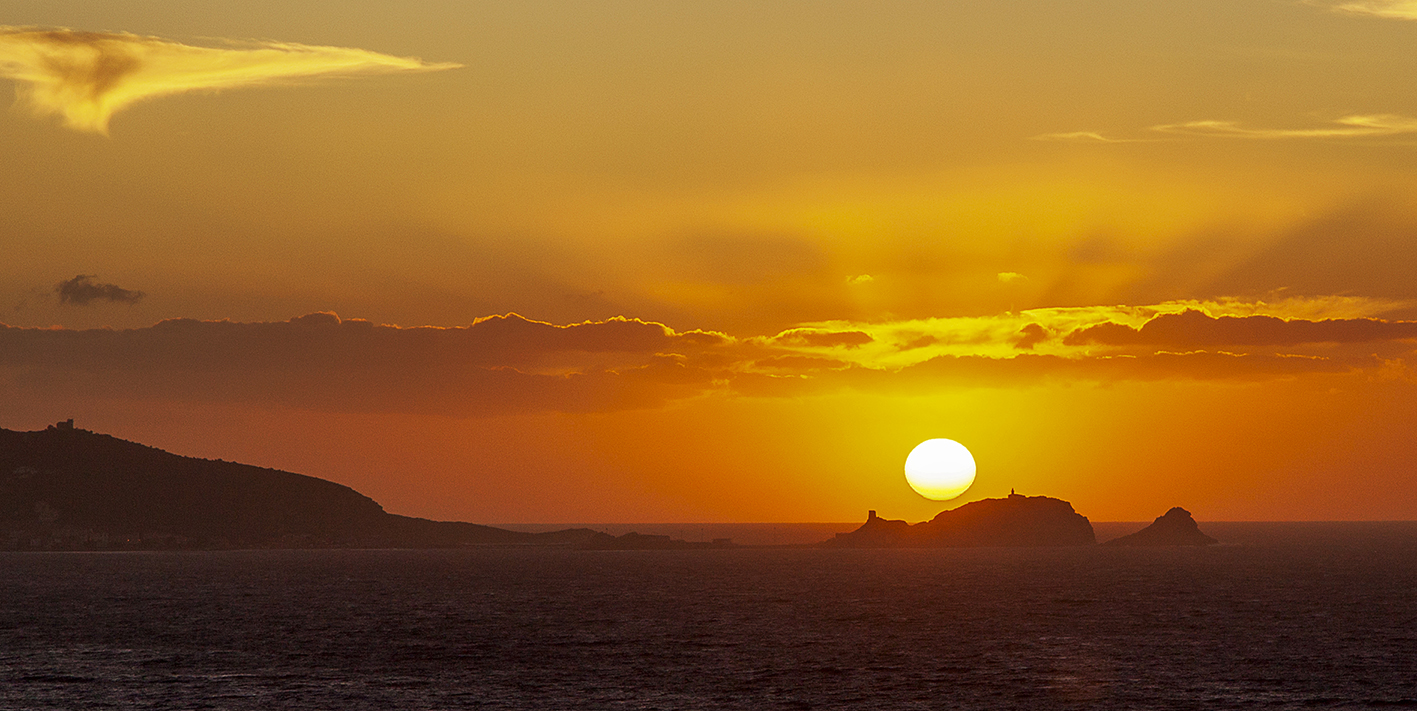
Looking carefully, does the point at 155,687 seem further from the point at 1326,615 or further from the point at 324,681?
the point at 1326,615

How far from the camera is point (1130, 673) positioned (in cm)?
11144

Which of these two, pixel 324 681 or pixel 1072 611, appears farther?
pixel 1072 611

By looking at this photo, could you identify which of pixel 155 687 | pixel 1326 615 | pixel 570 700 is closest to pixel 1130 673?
pixel 570 700

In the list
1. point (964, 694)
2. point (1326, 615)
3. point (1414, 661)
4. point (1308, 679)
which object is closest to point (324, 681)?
point (964, 694)

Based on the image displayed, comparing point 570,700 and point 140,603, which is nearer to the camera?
point 570,700

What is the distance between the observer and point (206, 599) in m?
198

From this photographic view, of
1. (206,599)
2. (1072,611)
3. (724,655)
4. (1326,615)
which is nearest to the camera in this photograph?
(724,655)

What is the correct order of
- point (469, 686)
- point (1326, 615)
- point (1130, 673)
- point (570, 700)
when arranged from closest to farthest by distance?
point (570, 700)
point (469, 686)
point (1130, 673)
point (1326, 615)

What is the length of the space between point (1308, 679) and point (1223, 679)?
6525mm

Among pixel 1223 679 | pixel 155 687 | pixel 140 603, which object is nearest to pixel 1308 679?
pixel 1223 679

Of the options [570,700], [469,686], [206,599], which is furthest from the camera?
[206,599]

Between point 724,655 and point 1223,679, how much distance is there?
4478cm

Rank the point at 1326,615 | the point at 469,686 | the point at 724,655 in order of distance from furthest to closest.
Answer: the point at 1326,615 < the point at 724,655 < the point at 469,686

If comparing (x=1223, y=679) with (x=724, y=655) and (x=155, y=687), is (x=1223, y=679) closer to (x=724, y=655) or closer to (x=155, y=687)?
(x=724, y=655)
